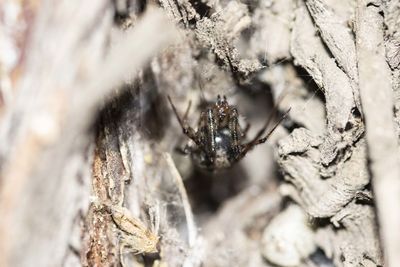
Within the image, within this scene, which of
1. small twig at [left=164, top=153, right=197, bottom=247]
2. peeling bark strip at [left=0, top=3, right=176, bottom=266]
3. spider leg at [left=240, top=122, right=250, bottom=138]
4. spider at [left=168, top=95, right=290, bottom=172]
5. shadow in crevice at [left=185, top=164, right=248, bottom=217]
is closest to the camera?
peeling bark strip at [left=0, top=3, right=176, bottom=266]

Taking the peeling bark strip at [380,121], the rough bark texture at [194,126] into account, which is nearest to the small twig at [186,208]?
the rough bark texture at [194,126]

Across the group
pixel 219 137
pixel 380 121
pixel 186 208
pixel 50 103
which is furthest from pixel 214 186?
pixel 50 103

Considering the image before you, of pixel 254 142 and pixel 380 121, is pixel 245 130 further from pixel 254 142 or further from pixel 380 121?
pixel 380 121

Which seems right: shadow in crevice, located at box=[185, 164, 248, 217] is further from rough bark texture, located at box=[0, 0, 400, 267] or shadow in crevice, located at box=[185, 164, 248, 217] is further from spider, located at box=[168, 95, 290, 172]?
spider, located at box=[168, 95, 290, 172]

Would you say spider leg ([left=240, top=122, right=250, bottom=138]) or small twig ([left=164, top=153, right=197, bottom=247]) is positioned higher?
small twig ([left=164, top=153, right=197, bottom=247])

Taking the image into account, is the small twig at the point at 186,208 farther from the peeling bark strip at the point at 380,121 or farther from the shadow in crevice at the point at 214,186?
the peeling bark strip at the point at 380,121

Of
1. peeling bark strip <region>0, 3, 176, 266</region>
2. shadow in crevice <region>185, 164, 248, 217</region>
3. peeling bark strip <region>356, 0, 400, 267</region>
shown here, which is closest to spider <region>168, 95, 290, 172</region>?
shadow in crevice <region>185, 164, 248, 217</region>

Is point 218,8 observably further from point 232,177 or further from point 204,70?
point 232,177
